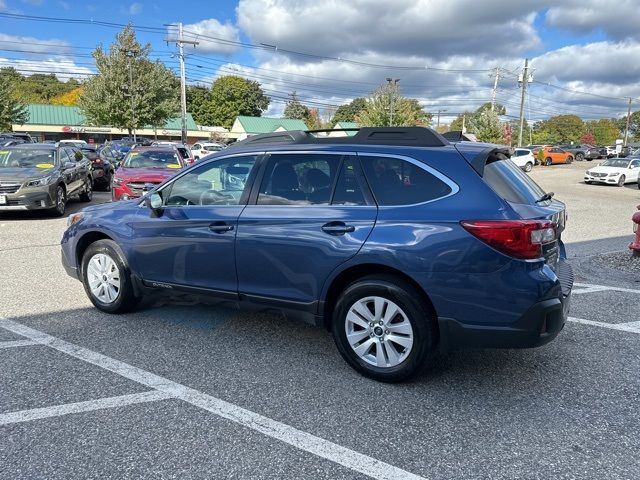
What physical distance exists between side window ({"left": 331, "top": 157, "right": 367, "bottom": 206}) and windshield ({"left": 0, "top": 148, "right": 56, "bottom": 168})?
1016 centimetres

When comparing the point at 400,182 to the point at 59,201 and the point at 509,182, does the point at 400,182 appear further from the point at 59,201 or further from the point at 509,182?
the point at 59,201

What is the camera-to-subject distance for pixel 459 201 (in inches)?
127

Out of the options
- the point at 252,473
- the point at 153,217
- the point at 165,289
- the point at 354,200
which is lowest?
the point at 252,473

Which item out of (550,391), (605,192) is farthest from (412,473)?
(605,192)

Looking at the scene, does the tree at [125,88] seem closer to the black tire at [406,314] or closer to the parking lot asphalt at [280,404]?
the parking lot asphalt at [280,404]

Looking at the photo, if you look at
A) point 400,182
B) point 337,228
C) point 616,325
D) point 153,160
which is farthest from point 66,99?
point 616,325

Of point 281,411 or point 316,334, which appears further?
point 316,334

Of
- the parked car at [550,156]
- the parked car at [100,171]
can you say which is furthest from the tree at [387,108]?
the parked car at [100,171]

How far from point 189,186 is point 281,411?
7.39 ft

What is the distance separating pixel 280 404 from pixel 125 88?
125 ft

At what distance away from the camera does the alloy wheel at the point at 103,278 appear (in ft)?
15.8

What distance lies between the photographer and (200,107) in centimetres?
9450

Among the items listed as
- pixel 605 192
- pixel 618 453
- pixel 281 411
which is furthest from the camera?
pixel 605 192

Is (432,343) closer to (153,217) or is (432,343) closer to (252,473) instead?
(252,473)
